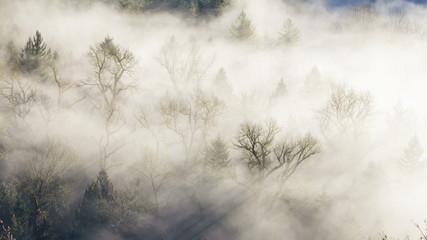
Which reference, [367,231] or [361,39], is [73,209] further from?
[361,39]

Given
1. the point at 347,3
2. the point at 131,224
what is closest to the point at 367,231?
the point at 131,224

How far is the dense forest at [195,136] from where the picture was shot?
127 ft

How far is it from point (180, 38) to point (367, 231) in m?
38.0

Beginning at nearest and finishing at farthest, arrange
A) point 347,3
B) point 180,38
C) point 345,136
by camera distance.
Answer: point 345,136 < point 180,38 < point 347,3

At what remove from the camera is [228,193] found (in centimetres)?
Answer: 4322

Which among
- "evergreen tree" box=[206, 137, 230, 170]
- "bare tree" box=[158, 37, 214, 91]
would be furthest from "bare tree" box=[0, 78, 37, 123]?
"evergreen tree" box=[206, 137, 230, 170]

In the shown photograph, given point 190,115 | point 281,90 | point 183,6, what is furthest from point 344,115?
point 183,6

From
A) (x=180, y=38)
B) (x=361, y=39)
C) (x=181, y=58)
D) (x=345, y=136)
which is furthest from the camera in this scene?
(x=361, y=39)

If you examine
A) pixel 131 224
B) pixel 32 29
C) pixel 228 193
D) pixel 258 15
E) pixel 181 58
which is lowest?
pixel 131 224

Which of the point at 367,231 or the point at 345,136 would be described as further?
the point at 345,136

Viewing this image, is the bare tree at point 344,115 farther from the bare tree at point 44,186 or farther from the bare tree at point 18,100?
the bare tree at point 18,100

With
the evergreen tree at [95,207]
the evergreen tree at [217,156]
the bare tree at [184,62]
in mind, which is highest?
the bare tree at [184,62]

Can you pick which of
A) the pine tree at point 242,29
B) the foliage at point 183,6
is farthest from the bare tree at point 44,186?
the pine tree at point 242,29

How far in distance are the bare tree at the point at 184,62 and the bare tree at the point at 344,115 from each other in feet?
54.3
